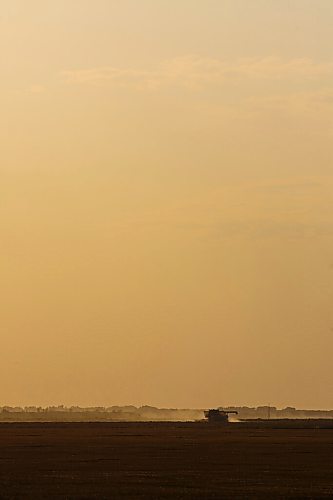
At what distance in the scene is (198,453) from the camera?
98.7m

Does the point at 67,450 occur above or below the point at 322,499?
above

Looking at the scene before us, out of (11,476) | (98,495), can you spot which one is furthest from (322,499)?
(11,476)

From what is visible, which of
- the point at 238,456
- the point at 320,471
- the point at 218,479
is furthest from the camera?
the point at 238,456

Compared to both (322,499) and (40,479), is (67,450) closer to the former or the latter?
(40,479)

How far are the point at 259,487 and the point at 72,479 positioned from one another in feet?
39.7

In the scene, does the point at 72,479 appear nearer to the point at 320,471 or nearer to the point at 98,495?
the point at 98,495

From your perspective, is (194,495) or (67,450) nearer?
(194,495)

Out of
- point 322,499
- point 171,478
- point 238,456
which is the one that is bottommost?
point 322,499

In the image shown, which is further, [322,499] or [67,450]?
[67,450]

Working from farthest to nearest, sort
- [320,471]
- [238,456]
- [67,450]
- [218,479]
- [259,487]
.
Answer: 1. [67,450]
2. [238,456]
3. [320,471]
4. [218,479]
5. [259,487]

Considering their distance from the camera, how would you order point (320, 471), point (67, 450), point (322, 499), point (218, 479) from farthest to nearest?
point (67, 450), point (320, 471), point (218, 479), point (322, 499)

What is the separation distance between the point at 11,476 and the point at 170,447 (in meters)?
43.3

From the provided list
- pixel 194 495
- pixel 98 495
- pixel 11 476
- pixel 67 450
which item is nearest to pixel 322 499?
pixel 194 495

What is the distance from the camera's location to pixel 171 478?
68.9 meters
